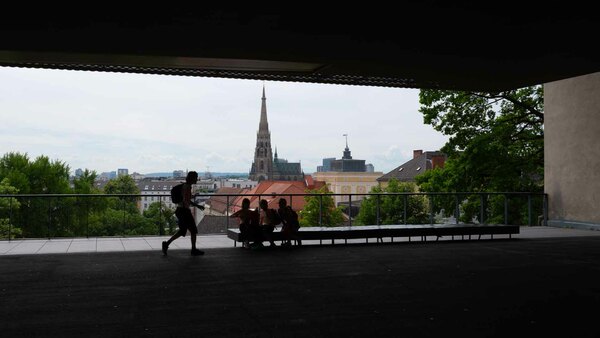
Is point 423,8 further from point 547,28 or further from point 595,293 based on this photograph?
point 595,293

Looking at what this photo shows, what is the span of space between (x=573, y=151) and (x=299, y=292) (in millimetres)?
12149

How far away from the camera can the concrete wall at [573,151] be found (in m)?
15.5

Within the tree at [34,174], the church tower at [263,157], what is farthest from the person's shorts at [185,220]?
the church tower at [263,157]

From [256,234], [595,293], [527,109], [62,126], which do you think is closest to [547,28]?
[595,293]

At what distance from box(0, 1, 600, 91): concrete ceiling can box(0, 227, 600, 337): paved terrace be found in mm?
3403

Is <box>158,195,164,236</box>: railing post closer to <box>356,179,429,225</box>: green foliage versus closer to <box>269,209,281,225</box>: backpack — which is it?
<box>269,209,281,225</box>: backpack

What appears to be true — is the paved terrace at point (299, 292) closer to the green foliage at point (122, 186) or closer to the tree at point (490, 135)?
the tree at point (490, 135)

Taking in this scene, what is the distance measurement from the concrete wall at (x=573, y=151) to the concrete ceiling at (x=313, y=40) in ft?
14.1

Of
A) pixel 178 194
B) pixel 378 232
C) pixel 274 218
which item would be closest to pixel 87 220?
pixel 178 194

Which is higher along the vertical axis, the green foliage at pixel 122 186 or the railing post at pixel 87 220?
the green foliage at pixel 122 186

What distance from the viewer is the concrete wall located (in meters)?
15.5

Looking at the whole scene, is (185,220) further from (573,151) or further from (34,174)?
(34,174)

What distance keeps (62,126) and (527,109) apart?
119868mm

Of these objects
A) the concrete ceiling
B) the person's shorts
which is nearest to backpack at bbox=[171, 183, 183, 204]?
the person's shorts
